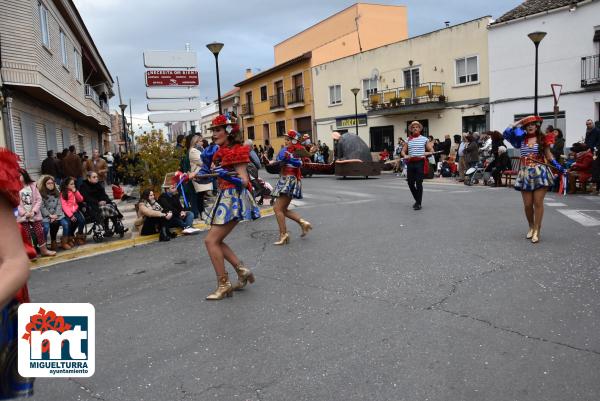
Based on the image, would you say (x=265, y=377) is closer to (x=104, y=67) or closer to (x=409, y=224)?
(x=409, y=224)

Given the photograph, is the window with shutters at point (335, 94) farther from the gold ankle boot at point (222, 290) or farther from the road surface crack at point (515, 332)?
the road surface crack at point (515, 332)

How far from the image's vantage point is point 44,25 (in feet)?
47.2

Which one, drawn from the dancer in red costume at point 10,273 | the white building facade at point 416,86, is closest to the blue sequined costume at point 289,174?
the dancer in red costume at point 10,273

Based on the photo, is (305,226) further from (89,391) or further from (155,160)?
(89,391)

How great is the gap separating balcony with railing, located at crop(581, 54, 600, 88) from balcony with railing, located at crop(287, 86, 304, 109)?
2089 centimetres

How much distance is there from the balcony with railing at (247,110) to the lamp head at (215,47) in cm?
3182

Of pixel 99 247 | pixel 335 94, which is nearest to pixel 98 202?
pixel 99 247

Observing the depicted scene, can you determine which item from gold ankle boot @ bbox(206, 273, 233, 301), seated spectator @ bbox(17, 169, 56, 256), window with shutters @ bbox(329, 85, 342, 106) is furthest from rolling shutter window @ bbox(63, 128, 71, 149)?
window with shutters @ bbox(329, 85, 342, 106)

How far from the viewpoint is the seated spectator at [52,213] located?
8305 mm

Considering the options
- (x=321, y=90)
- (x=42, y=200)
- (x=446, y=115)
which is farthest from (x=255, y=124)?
(x=42, y=200)

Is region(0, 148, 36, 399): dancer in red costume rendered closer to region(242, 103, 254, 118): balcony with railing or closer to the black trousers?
the black trousers

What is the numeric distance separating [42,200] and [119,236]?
4.96 ft

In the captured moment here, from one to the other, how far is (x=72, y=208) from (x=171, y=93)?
569cm

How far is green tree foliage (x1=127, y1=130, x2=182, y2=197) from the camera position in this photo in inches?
451
